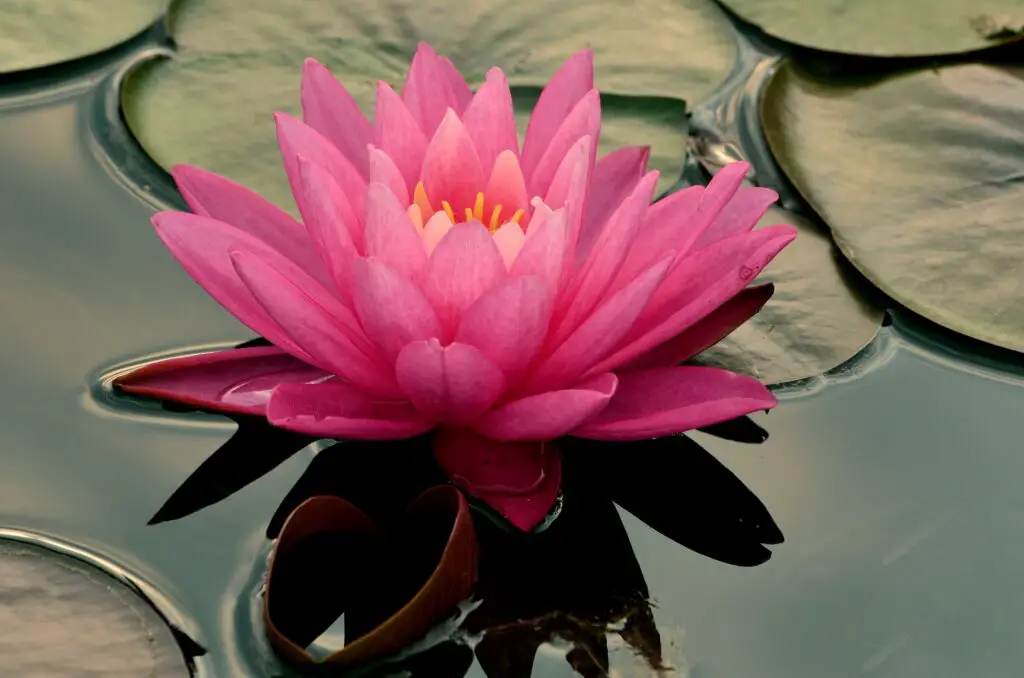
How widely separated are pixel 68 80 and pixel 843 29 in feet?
→ 5.43

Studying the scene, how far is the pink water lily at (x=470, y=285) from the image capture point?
1406 millimetres

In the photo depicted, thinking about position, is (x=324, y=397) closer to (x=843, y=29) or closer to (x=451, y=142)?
(x=451, y=142)

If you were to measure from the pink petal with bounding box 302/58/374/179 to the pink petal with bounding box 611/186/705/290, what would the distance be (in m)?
0.43

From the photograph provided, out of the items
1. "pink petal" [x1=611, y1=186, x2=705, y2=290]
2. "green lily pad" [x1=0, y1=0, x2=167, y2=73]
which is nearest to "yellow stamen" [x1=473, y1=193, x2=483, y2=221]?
"pink petal" [x1=611, y1=186, x2=705, y2=290]

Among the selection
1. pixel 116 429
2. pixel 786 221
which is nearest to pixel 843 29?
pixel 786 221

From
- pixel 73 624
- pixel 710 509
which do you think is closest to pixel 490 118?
pixel 710 509

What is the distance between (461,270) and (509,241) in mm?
105

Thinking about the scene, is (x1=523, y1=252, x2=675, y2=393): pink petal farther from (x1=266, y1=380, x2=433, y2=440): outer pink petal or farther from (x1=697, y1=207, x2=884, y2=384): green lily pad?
(x1=697, y1=207, x2=884, y2=384): green lily pad

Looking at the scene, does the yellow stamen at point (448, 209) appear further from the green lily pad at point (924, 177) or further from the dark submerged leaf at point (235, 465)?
the green lily pad at point (924, 177)

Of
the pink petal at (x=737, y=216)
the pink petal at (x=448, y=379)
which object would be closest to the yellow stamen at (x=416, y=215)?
the pink petal at (x=448, y=379)

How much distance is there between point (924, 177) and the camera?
209 centimetres

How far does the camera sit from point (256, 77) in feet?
7.29

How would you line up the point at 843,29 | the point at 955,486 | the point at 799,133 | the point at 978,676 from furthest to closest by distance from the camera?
the point at 843,29
the point at 799,133
the point at 955,486
the point at 978,676

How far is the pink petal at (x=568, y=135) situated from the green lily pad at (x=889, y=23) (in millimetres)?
984
